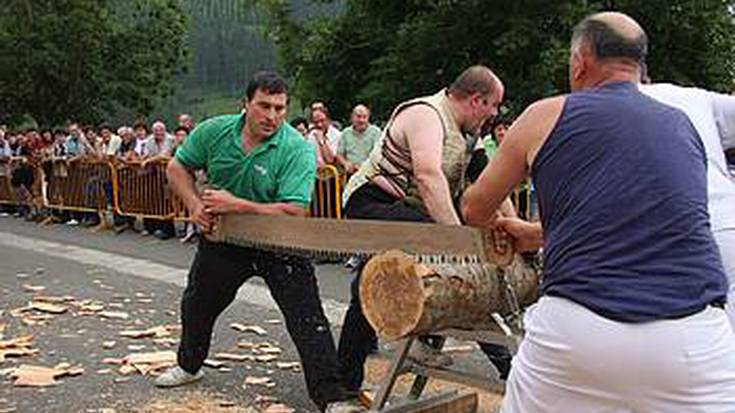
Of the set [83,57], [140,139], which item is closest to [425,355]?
[140,139]

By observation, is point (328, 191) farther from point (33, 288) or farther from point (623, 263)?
point (623, 263)

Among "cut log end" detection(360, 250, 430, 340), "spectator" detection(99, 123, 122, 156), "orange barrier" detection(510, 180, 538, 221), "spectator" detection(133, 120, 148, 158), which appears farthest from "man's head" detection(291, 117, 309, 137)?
"cut log end" detection(360, 250, 430, 340)

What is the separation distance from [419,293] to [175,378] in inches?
91.2

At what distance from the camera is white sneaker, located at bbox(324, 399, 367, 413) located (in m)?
4.95

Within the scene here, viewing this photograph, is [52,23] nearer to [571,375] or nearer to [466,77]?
[466,77]

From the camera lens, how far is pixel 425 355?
5.12m

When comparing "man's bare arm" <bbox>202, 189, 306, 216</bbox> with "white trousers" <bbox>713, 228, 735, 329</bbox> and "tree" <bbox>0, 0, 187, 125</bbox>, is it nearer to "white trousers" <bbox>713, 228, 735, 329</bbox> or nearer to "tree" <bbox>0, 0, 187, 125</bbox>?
"white trousers" <bbox>713, 228, 735, 329</bbox>

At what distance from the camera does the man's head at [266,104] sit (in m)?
5.07

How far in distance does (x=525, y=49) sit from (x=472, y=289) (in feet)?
53.3

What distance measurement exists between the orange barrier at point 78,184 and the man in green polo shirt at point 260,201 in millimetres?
9392

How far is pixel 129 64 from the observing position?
104 ft

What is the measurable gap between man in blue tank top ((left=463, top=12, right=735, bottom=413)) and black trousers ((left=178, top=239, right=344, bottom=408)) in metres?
2.50

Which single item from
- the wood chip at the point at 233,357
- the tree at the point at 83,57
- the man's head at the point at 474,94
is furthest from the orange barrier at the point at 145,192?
the tree at the point at 83,57

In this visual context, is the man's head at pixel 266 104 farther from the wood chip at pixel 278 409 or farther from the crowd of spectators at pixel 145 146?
the wood chip at pixel 278 409
